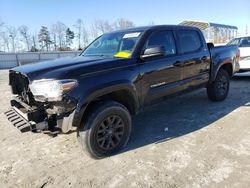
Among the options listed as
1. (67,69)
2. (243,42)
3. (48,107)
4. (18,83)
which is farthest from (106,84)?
(243,42)

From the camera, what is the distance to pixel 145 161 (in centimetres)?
359

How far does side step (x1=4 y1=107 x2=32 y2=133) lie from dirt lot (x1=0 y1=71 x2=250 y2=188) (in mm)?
597

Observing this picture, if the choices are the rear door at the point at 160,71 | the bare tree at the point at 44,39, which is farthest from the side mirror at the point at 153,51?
the bare tree at the point at 44,39

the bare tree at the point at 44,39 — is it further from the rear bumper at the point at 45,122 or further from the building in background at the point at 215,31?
the rear bumper at the point at 45,122

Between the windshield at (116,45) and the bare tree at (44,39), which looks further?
the bare tree at (44,39)

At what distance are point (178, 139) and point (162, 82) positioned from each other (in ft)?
3.31

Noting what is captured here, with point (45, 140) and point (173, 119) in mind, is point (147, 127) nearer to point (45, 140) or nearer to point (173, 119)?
point (173, 119)

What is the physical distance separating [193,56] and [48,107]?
3.16 m

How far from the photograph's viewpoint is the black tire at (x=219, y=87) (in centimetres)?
621

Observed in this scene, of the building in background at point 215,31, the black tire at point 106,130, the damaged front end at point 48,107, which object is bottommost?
the black tire at point 106,130

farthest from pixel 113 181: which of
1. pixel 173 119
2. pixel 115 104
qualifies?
pixel 173 119

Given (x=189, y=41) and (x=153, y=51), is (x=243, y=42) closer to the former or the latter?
(x=189, y=41)

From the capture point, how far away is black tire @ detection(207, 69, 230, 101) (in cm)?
621

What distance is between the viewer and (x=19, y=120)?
365 cm
